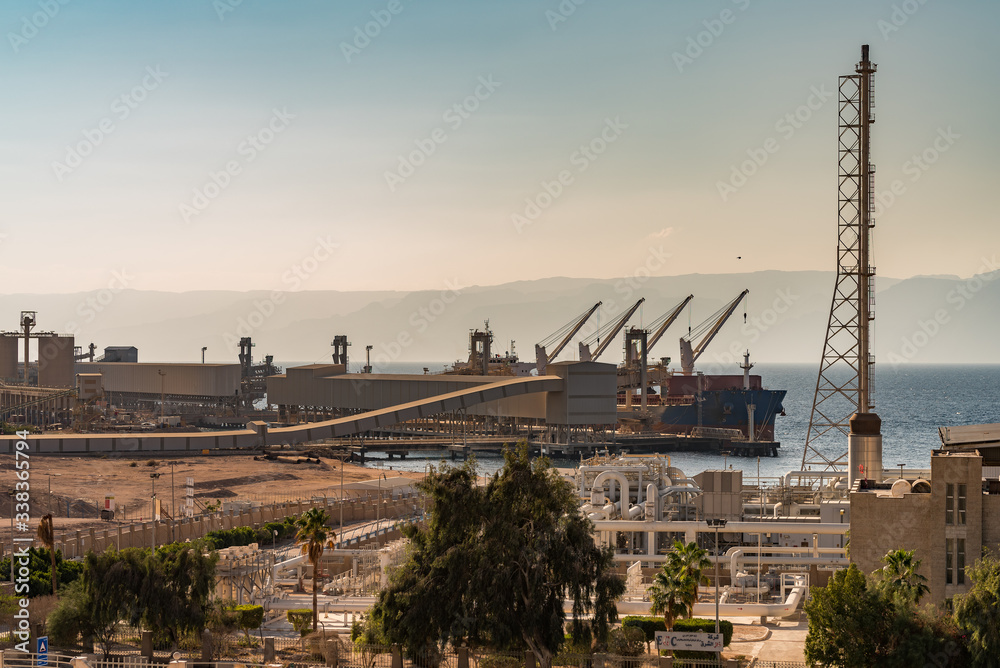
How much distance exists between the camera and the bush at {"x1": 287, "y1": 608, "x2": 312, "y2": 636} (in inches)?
1431

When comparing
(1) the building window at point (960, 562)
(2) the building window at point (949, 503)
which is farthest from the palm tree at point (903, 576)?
(2) the building window at point (949, 503)

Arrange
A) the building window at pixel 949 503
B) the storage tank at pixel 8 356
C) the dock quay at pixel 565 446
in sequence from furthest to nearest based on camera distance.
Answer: the storage tank at pixel 8 356
the dock quay at pixel 565 446
the building window at pixel 949 503

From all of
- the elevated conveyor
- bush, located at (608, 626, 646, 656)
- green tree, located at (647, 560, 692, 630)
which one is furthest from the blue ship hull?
bush, located at (608, 626, 646, 656)

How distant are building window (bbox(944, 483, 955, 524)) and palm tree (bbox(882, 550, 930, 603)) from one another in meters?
2.95

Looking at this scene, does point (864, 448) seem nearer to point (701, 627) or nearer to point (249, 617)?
point (701, 627)

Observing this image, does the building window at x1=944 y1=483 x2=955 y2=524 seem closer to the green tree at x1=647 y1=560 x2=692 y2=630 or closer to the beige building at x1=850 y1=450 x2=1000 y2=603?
the beige building at x1=850 y1=450 x2=1000 y2=603

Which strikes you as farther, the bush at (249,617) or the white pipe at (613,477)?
the white pipe at (613,477)

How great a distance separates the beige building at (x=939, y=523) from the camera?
3145 centimetres

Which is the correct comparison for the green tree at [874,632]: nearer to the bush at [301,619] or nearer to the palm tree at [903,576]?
the palm tree at [903,576]

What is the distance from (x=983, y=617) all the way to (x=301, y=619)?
2143 cm

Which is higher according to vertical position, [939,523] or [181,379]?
[181,379]

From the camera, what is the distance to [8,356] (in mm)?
159000

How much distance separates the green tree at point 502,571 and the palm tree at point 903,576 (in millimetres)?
7176

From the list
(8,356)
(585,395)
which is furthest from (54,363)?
(585,395)
